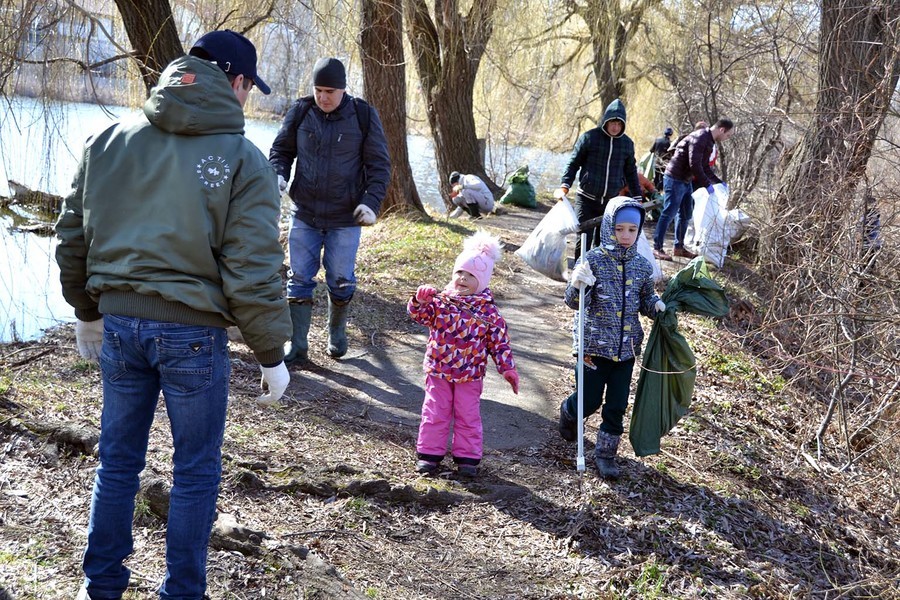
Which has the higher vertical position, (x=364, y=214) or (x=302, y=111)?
(x=302, y=111)

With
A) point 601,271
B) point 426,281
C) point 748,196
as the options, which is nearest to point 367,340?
point 426,281

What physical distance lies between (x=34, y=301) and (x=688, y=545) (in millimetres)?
6853

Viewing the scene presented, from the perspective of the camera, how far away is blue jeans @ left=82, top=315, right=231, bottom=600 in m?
2.53

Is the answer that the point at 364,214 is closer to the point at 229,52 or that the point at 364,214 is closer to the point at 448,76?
the point at 229,52

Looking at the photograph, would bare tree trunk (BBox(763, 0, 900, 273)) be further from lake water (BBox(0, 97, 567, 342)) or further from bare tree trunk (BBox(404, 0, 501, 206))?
lake water (BBox(0, 97, 567, 342))

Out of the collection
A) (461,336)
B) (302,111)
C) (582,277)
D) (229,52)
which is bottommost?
(461,336)

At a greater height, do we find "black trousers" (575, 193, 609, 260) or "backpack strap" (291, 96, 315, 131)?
"backpack strap" (291, 96, 315, 131)

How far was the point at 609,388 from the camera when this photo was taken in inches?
186

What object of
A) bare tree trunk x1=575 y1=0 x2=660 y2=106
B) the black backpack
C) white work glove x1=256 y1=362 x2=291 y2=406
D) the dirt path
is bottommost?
the dirt path

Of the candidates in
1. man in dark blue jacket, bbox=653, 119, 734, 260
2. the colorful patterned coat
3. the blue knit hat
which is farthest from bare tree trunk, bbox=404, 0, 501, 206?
the colorful patterned coat

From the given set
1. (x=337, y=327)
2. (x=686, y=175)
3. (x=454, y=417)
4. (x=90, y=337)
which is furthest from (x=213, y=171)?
(x=686, y=175)

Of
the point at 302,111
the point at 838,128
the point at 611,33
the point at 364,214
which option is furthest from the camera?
the point at 611,33

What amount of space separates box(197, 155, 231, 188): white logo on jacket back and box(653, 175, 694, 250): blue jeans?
8.72 m

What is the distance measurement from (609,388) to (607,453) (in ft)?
1.23
